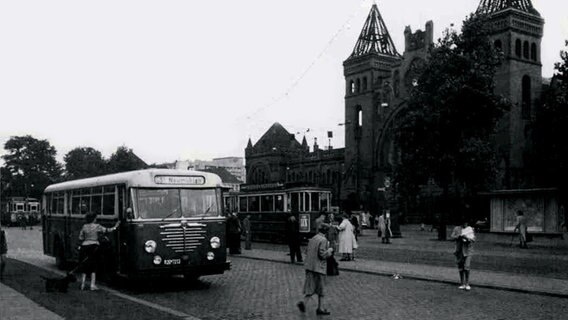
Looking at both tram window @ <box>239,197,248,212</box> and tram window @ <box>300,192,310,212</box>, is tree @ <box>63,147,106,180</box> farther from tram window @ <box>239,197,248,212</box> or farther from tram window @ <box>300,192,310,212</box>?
tram window @ <box>300,192,310,212</box>

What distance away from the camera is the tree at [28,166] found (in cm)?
9681

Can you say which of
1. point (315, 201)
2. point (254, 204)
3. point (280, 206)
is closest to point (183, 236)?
point (315, 201)

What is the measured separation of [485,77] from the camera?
122 ft

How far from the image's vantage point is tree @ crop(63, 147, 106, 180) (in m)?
89.3

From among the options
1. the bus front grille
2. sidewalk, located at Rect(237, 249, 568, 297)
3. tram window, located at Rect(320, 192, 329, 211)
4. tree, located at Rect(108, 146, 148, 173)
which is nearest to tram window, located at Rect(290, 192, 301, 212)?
tram window, located at Rect(320, 192, 329, 211)

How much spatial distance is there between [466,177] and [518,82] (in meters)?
25.5

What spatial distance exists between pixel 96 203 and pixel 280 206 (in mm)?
18086

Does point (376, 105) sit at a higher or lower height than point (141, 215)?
higher

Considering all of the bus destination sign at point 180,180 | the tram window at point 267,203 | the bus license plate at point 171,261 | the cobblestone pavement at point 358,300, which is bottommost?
the cobblestone pavement at point 358,300

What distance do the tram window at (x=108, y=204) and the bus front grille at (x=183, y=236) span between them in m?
1.72

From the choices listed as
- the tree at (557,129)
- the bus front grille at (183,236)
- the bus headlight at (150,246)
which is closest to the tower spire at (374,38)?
the tree at (557,129)

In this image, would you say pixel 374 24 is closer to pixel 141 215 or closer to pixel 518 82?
pixel 518 82

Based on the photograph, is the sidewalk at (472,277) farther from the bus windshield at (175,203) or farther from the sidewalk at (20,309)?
the sidewalk at (20,309)

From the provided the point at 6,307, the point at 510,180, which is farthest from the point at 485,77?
the point at 6,307
